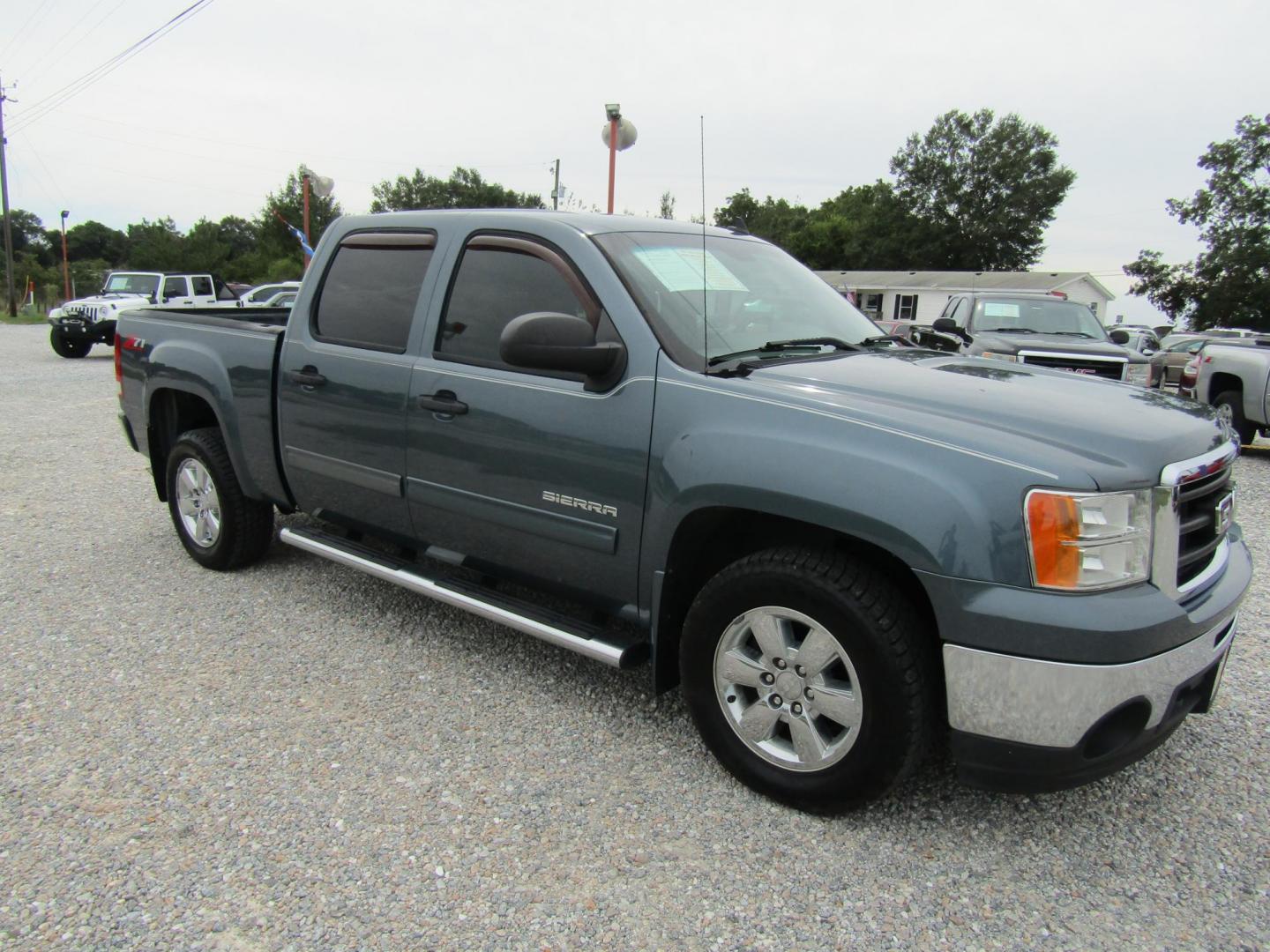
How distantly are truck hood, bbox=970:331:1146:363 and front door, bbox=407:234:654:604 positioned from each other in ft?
25.3

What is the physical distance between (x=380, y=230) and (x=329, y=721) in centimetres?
212

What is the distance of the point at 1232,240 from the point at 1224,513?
60.4 metres

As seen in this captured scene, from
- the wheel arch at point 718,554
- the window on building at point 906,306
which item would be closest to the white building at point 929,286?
the window on building at point 906,306

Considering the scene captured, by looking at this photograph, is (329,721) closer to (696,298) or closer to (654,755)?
(654,755)

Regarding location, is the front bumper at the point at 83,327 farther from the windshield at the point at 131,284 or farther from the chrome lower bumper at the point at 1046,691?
the chrome lower bumper at the point at 1046,691

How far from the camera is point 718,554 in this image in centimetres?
305

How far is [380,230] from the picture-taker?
4047 mm

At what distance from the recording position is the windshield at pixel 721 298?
309 cm

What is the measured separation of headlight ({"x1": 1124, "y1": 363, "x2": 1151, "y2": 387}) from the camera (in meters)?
9.91

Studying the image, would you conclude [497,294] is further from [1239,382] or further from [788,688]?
[1239,382]

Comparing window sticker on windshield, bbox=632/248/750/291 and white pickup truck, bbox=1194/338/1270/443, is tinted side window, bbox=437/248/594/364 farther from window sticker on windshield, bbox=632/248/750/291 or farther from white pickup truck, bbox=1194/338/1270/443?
white pickup truck, bbox=1194/338/1270/443

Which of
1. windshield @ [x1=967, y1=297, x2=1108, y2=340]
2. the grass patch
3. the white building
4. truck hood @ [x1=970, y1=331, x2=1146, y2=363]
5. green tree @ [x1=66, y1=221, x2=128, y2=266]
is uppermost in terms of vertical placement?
green tree @ [x1=66, y1=221, x2=128, y2=266]

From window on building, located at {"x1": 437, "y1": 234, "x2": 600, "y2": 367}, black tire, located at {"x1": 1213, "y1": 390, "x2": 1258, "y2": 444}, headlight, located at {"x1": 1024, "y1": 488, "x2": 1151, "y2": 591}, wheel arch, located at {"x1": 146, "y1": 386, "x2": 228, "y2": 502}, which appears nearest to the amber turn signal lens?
headlight, located at {"x1": 1024, "y1": 488, "x2": 1151, "y2": 591}

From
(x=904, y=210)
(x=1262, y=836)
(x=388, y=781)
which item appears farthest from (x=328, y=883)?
(x=904, y=210)
